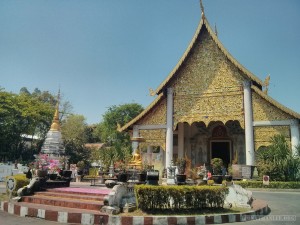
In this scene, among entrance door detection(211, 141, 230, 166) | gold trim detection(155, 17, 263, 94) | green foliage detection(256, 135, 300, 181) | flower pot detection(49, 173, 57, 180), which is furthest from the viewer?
entrance door detection(211, 141, 230, 166)

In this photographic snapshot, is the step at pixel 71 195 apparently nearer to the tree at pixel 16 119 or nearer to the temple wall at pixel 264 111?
the temple wall at pixel 264 111

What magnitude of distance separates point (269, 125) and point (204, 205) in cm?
1133

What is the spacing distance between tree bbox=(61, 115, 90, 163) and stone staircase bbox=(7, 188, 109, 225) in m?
24.8

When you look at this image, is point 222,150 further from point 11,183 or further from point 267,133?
point 11,183

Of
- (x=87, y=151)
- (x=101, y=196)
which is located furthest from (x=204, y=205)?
(x=87, y=151)

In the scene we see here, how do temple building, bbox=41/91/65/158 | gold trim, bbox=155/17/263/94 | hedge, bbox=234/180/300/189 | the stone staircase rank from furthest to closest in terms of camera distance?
temple building, bbox=41/91/65/158
gold trim, bbox=155/17/263/94
hedge, bbox=234/180/300/189
the stone staircase

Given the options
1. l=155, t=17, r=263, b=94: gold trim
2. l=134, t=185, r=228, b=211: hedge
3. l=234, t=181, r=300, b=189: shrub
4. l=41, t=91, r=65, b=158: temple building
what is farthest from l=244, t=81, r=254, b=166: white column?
l=41, t=91, r=65, b=158: temple building

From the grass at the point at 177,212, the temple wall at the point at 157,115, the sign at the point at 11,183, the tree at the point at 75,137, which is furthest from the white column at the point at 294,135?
the tree at the point at 75,137

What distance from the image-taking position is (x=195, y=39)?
1909cm

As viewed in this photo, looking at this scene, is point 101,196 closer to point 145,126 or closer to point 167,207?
point 167,207

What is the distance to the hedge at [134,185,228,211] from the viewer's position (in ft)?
19.2

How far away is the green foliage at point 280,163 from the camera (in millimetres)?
14578

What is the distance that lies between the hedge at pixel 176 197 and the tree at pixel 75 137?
27.4m

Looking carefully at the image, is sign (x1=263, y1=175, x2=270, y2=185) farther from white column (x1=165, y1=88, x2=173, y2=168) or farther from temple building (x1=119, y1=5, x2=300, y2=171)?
white column (x1=165, y1=88, x2=173, y2=168)
